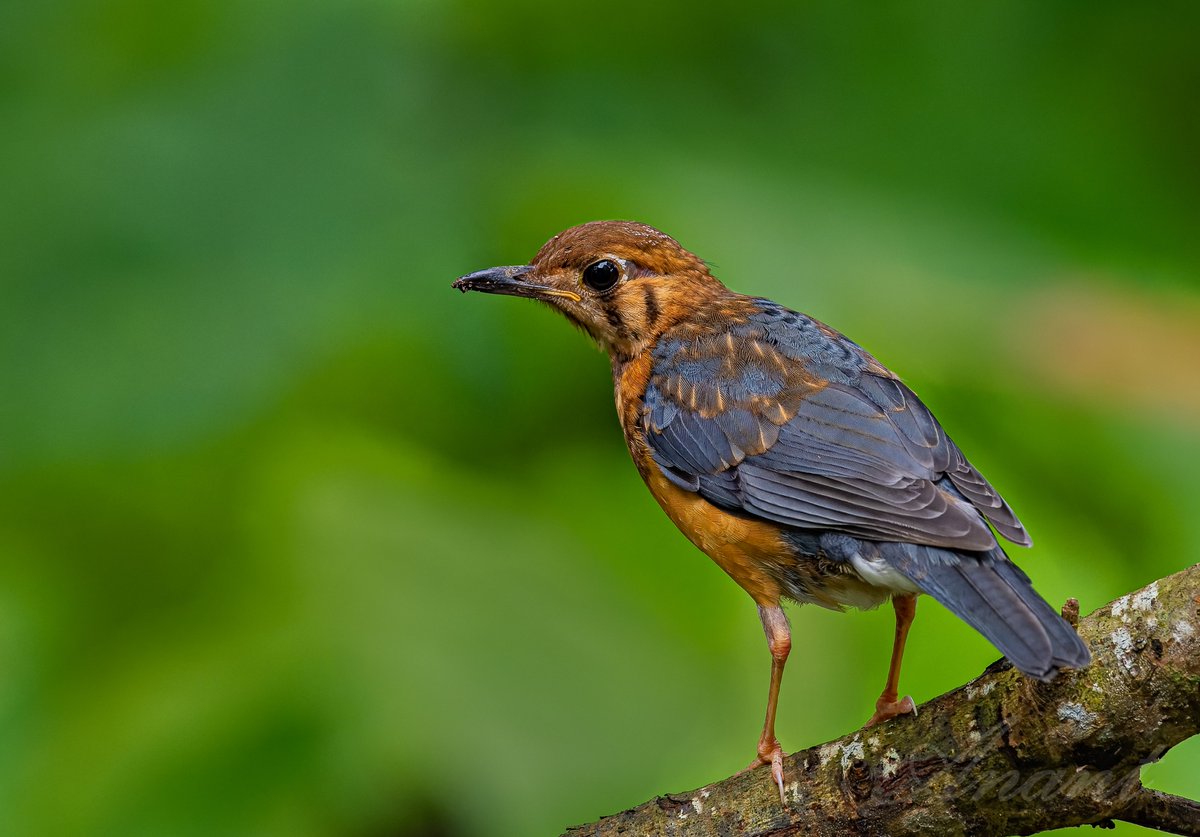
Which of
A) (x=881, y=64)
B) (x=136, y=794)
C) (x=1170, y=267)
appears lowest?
(x=136, y=794)

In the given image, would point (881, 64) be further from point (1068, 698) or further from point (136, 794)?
point (136, 794)

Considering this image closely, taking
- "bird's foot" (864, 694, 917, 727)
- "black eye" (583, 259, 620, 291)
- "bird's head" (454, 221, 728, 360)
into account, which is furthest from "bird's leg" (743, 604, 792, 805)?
"black eye" (583, 259, 620, 291)

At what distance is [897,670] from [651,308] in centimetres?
150

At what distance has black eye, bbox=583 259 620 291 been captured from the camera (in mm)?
4234

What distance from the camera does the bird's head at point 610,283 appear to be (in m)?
4.20

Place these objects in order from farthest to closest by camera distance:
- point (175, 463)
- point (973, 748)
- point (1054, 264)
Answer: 1. point (1054, 264)
2. point (175, 463)
3. point (973, 748)

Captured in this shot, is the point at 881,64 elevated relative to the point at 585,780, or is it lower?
elevated

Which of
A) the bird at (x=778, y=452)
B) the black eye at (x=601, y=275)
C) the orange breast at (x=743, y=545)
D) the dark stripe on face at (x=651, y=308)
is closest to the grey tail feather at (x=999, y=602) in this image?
the bird at (x=778, y=452)

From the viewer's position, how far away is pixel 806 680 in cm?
374

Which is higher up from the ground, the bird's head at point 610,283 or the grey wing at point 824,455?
the bird's head at point 610,283

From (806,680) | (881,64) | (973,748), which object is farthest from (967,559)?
(881,64)

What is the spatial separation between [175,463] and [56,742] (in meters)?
0.94

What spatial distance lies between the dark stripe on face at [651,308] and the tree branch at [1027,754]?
1728mm

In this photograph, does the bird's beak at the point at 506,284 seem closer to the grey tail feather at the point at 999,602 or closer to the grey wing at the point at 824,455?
the grey wing at the point at 824,455
